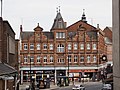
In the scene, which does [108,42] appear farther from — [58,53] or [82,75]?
[58,53]

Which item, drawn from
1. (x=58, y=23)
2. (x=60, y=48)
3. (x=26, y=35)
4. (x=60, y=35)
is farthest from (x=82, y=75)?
(x=26, y=35)

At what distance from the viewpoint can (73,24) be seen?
96500 mm

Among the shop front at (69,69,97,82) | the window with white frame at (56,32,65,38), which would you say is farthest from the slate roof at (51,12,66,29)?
the shop front at (69,69,97,82)

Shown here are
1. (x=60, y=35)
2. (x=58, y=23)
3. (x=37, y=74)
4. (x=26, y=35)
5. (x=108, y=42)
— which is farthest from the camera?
(x=108, y=42)

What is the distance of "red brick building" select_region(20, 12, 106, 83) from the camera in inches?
3408

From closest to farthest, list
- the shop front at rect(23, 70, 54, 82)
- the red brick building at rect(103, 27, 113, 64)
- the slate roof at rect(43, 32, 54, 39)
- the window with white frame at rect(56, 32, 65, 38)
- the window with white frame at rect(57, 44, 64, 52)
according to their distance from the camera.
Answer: the shop front at rect(23, 70, 54, 82) < the window with white frame at rect(56, 32, 65, 38) < the window with white frame at rect(57, 44, 64, 52) < the slate roof at rect(43, 32, 54, 39) < the red brick building at rect(103, 27, 113, 64)

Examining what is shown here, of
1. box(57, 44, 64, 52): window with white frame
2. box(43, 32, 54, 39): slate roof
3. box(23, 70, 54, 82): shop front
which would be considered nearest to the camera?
box(23, 70, 54, 82): shop front

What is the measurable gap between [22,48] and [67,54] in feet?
34.4

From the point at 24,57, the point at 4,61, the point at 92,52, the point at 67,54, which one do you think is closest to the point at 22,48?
the point at 24,57

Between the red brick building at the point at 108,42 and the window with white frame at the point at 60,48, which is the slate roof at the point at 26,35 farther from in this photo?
the red brick building at the point at 108,42

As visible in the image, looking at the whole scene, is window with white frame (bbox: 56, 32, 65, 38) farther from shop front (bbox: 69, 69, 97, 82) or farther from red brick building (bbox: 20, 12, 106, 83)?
shop front (bbox: 69, 69, 97, 82)

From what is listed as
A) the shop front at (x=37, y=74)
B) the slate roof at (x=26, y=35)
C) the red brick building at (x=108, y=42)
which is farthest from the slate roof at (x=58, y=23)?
the red brick building at (x=108, y=42)

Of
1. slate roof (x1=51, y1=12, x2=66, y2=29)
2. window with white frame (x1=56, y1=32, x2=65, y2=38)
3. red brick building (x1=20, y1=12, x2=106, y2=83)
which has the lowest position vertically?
red brick building (x1=20, y1=12, x2=106, y2=83)

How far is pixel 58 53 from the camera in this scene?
87.2 m
